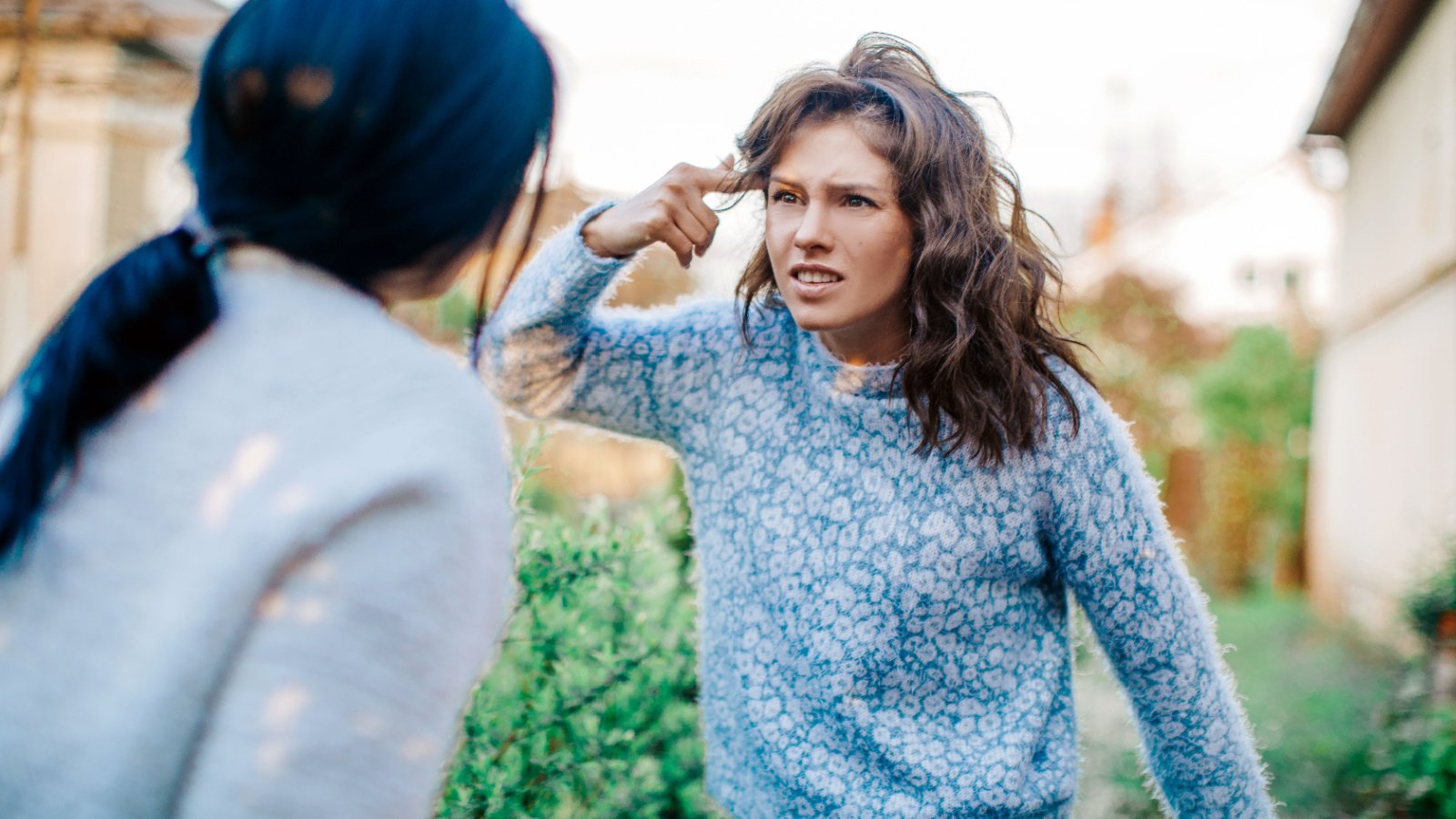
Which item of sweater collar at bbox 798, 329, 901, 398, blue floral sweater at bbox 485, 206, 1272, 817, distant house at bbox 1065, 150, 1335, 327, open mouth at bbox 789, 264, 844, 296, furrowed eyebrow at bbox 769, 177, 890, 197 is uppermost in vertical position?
furrowed eyebrow at bbox 769, 177, 890, 197

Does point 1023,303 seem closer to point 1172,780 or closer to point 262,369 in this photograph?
point 1172,780

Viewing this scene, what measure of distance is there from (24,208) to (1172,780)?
713 cm

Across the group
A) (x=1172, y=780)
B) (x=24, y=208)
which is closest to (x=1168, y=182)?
(x=24, y=208)

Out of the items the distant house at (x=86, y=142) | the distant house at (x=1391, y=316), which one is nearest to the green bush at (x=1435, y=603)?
the distant house at (x=1391, y=316)

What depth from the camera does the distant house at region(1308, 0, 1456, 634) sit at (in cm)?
607

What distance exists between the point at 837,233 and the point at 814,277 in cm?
8

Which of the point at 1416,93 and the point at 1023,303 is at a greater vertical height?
the point at 1416,93

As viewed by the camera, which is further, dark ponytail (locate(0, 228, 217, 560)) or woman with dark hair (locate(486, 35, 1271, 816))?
woman with dark hair (locate(486, 35, 1271, 816))

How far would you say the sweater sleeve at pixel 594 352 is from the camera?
178 centimetres

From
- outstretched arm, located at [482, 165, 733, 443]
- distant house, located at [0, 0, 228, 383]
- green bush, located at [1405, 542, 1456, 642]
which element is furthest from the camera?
distant house, located at [0, 0, 228, 383]

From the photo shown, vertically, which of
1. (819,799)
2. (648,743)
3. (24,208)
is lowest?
(24,208)

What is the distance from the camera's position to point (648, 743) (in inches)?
99.8

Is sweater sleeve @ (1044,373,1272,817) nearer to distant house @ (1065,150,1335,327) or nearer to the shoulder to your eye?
the shoulder

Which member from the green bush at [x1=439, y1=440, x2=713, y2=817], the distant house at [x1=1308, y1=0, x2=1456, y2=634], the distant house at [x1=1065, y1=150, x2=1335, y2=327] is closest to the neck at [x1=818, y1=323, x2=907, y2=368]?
the green bush at [x1=439, y1=440, x2=713, y2=817]
